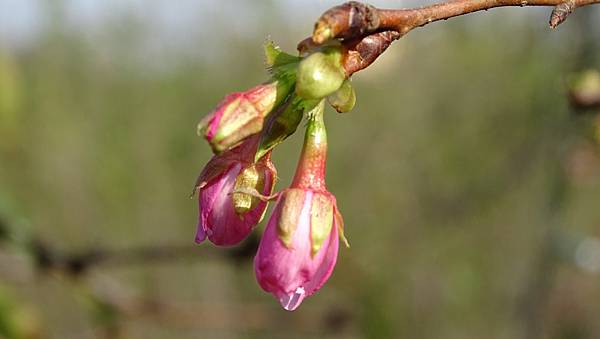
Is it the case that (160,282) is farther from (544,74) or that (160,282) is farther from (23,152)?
(544,74)

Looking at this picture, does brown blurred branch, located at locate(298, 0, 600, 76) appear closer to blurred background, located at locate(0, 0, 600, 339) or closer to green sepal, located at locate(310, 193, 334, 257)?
green sepal, located at locate(310, 193, 334, 257)

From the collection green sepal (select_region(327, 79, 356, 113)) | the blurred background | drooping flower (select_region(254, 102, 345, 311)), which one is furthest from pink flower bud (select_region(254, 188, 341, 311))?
the blurred background

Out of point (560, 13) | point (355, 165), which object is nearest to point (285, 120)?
point (560, 13)

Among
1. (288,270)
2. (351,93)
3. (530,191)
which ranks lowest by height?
(530,191)

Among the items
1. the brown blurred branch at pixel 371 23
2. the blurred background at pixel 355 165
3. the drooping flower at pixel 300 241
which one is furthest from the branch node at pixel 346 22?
the blurred background at pixel 355 165

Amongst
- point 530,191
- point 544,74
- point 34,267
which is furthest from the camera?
point 530,191

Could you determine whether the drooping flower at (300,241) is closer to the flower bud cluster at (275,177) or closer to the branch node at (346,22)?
the flower bud cluster at (275,177)

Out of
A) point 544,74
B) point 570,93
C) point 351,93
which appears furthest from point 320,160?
point 544,74
